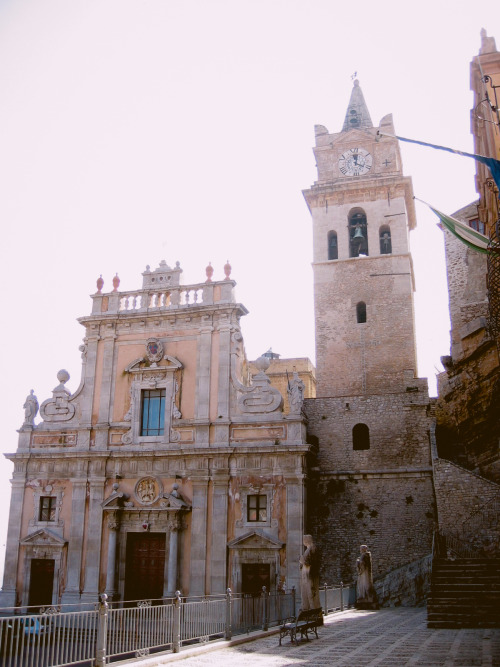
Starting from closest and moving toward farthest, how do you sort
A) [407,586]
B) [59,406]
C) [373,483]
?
[407,586]
[373,483]
[59,406]

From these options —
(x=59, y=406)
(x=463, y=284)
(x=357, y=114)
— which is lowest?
(x=59, y=406)

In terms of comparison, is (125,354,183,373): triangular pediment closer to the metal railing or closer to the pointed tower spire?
the metal railing

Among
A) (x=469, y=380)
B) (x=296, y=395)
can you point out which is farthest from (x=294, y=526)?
(x=469, y=380)

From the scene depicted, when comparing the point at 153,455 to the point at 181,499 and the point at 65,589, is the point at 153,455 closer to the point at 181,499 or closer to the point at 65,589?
the point at 181,499

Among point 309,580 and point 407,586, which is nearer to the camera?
point 309,580

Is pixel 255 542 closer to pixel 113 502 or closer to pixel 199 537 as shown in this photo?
pixel 199 537

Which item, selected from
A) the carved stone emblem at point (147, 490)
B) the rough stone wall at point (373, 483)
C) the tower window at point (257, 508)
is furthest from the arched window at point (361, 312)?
the carved stone emblem at point (147, 490)

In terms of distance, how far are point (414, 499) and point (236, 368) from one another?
318 inches

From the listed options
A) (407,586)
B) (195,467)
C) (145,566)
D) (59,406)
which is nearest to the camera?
(407,586)

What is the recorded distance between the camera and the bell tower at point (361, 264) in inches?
1142

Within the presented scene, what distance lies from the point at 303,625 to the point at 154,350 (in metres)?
14.0

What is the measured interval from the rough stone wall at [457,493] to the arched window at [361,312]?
9009 mm

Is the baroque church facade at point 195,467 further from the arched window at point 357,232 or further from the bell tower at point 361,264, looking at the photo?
the arched window at point 357,232

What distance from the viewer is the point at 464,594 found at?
16578mm
